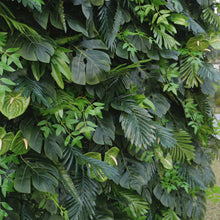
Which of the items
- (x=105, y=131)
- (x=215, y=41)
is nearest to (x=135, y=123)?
(x=105, y=131)

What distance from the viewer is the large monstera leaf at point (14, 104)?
0.89 m

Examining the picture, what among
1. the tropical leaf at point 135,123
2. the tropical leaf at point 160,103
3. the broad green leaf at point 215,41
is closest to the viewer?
the tropical leaf at point 135,123

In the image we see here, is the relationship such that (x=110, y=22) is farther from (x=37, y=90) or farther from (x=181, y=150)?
(x=181, y=150)

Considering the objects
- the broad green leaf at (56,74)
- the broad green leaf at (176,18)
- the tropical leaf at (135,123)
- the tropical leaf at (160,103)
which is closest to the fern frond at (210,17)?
the broad green leaf at (176,18)

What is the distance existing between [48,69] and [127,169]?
0.66 meters

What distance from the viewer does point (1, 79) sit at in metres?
0.85

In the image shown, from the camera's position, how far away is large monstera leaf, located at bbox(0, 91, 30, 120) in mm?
887

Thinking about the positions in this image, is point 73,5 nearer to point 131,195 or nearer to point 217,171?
point 131,195

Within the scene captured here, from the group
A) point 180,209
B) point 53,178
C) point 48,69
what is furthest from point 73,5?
point 180,209

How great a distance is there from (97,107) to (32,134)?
0.30m

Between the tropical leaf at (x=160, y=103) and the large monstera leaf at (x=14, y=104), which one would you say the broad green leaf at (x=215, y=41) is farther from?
the large monstera leaf at (x=14, y=104)

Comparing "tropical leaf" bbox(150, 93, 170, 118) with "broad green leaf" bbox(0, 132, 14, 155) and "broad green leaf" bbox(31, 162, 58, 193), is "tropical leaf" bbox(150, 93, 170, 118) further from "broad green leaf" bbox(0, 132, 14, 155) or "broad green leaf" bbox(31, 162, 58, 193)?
"broad green leaf" bbox(0, 132, 14, 155)

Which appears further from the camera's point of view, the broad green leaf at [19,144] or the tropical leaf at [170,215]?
the tropical leaf at [170,215]

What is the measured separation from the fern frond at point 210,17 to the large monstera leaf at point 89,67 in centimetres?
97
